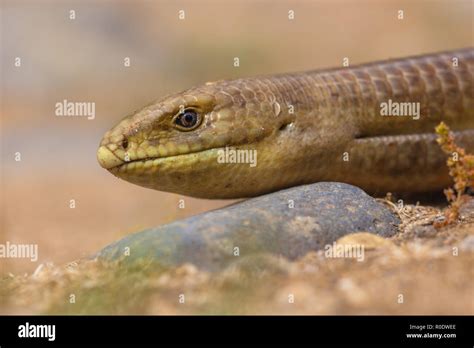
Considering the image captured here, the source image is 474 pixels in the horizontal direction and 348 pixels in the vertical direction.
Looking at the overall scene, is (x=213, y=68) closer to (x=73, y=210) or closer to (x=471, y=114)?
(x=73, y=210)

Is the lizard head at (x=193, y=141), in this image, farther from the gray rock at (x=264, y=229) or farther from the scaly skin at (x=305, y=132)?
the gray rock at (x=264, y=229)

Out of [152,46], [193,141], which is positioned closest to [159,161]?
[193,141]

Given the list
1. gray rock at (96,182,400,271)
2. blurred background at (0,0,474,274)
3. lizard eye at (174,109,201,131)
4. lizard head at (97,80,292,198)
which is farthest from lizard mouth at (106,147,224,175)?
blurred background at (0,0,474,274)

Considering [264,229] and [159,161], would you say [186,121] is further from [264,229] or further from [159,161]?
[264,229]

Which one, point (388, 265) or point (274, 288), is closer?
point (274, 288)

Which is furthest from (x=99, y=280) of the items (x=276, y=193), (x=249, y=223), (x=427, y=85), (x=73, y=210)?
(x=73, y=210)

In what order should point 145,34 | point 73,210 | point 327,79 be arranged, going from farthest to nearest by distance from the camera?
point 145,34 < point 73,210 < point 327,79

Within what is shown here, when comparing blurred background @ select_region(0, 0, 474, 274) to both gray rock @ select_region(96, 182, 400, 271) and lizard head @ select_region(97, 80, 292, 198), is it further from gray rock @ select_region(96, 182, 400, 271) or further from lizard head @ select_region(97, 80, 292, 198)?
gray rock @ select_region(96, 182, 400, 271)
